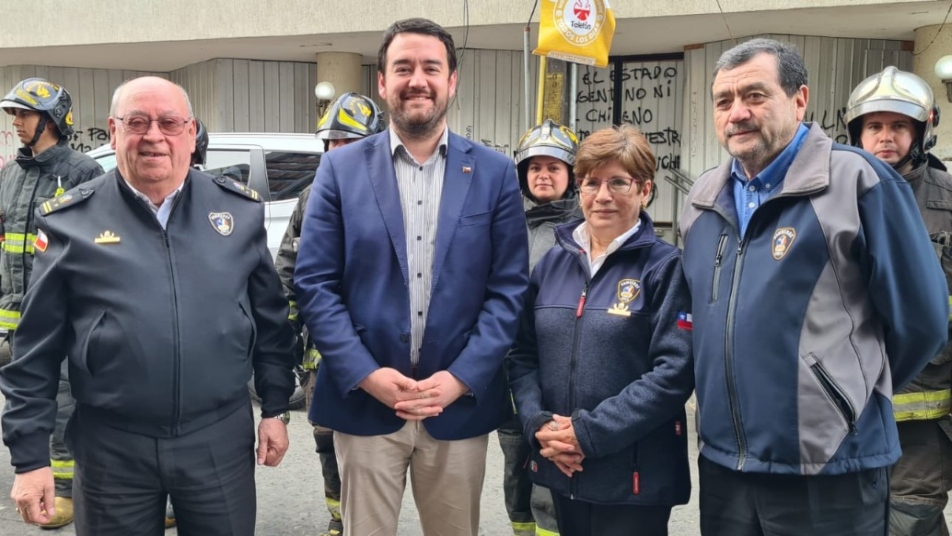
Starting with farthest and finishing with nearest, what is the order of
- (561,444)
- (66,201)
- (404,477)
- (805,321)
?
1. (404,477)
2. (561,444)
3. (66,201)
4. (805,321)

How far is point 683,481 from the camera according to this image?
9.06 feet

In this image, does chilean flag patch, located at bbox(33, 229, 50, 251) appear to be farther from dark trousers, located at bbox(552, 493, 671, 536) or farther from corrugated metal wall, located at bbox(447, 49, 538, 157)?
corrugated metal wall, located at bbox(447, 49, 538, 157)

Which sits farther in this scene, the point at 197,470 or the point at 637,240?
the point at 637,240

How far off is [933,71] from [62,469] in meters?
9.74

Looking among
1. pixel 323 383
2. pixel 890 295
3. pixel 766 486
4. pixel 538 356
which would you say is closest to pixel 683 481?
pixel 766 486

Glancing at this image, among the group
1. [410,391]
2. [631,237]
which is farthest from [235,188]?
[631,237]

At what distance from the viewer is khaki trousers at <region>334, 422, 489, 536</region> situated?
9.50ft

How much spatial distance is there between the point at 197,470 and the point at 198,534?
0.24 m

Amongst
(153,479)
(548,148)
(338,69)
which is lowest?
(153,479)

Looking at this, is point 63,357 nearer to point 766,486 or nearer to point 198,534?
point 198,534

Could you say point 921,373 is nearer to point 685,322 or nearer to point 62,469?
point 685,322

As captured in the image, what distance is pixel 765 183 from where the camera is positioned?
8.30 feet

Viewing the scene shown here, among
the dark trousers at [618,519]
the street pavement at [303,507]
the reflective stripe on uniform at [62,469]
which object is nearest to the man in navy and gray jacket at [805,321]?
the dark trousers at [618,519]

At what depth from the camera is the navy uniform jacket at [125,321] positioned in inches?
99.9
